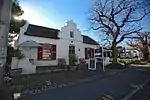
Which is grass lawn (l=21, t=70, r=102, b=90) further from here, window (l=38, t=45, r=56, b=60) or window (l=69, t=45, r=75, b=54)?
window (l=69, t=45, r=75, b=54)

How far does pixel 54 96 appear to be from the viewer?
8492 millimetres

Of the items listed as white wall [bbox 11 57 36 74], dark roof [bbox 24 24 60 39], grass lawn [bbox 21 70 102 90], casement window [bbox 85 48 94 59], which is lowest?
grass lawn [bbox 21 70 102 90]

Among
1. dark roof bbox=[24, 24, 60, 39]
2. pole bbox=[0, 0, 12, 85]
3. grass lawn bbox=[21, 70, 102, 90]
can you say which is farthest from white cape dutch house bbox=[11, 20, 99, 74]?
pole bbox=[0, 0, 12, 85]

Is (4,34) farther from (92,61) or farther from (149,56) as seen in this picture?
(149,56)

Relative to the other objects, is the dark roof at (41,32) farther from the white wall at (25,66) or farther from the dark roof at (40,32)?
the white wall at (25,66)

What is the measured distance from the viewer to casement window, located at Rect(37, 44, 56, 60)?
73.7 ft

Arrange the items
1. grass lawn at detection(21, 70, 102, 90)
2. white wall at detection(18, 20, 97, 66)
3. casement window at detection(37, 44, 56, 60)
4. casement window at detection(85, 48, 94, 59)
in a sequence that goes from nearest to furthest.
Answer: grass lawn at detection(21, 70, 102, 90) → white wall at detection(18, 20, 97, 66) → casement window at detection(37, 44, 56, 60) → casement window at detection(85, 48, 94, 59)

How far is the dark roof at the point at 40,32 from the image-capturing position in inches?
852

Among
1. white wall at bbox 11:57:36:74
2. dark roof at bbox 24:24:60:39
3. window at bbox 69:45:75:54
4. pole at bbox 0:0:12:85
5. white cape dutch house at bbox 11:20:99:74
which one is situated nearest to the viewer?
pole at bbox 0:0:12:85

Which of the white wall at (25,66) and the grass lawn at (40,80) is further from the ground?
the white wall at (25,66)

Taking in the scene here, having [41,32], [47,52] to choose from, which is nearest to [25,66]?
[47,52]

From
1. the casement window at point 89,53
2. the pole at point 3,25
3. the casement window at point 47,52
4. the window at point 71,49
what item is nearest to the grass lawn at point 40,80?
the casement window at point 47,52

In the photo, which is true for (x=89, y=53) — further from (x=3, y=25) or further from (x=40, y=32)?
(x=3, y=25)

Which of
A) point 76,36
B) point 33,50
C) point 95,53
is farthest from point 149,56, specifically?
point 33,50
